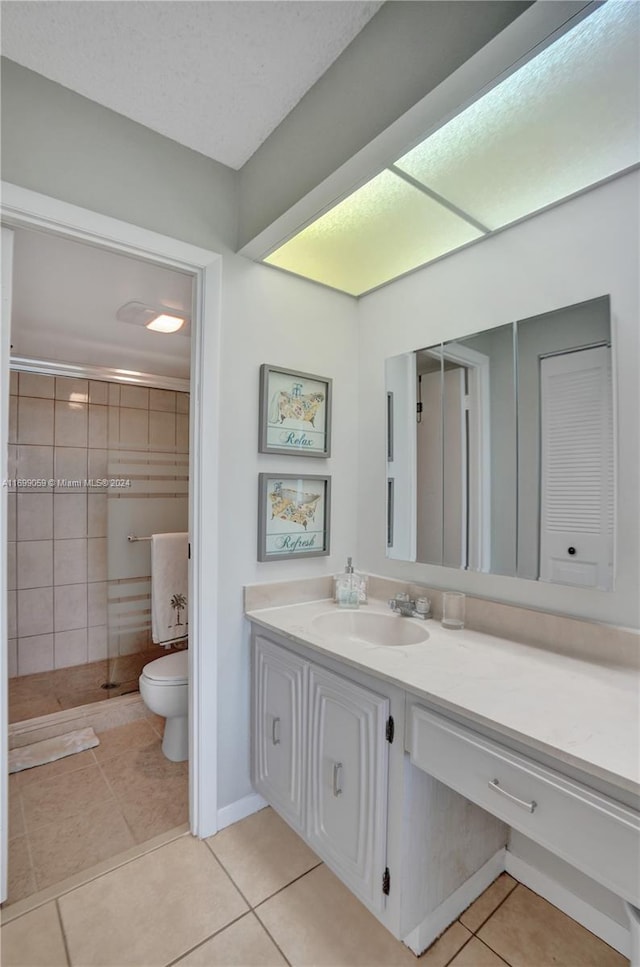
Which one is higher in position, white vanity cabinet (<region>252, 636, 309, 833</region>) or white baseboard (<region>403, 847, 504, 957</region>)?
white vanity cabinet (<region>252, 636, 309, 833</region>)

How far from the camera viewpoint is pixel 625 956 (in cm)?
120

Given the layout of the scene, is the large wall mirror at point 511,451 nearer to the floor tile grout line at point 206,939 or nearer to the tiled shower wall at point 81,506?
the floor tile grout line at point 206,939

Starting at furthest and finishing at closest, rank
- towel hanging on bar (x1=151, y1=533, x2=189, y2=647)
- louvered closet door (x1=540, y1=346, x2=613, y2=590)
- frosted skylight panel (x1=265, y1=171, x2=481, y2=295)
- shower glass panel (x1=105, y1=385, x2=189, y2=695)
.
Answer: shower glass panel (x1=105, y1=385, x2=189, y2=695), towel hanging on bar (x1=151, y1=533, x2=189, y2=647), frosted skylight panel (x1=265, y1=171, x2=481, y2=295), louvered closet door (x1=540, y1=346, x2=613, y2=590)

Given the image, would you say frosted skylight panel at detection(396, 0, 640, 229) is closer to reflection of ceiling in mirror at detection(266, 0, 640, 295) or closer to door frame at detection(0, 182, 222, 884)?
reflection of ceiling in mirror at detection(266, 0, 640, 295)

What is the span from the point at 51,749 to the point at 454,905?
190 cm

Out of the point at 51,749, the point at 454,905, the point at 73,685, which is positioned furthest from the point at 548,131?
the point at 73,685

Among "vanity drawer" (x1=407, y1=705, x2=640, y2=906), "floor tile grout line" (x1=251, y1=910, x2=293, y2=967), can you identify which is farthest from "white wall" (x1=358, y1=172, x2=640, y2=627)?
"floor tile grout line" (x1=251, y1=910, x2=293, y2=967)

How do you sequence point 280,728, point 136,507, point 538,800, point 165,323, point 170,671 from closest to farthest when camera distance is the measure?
point 538,800 < point 280,728 < point 170,671 < point 165,323 < point 136,507

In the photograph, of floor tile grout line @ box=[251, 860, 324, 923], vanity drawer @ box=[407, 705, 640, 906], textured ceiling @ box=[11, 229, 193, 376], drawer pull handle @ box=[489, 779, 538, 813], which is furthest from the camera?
textured ceiling @ box=[11, 229, 193, 376]

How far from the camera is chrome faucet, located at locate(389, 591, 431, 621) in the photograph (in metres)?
1.64

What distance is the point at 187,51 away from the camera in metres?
1.23

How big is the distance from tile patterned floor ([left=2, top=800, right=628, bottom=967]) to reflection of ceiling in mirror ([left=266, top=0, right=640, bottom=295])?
2144 millimetres

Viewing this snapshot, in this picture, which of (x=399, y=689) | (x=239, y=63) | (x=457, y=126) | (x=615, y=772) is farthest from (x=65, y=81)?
(x=615, y=772)

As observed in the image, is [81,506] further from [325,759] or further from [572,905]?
[572,905]
